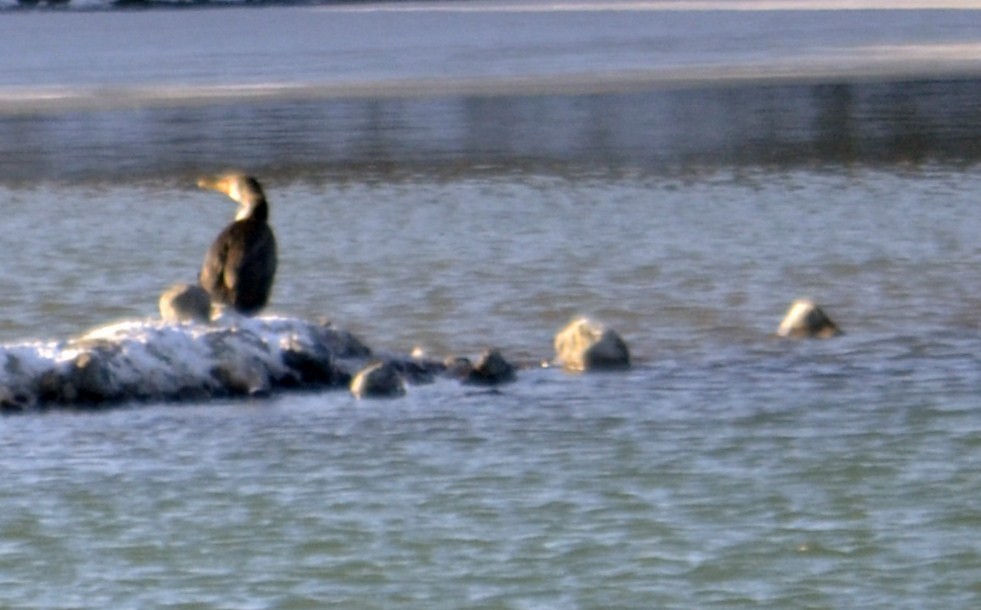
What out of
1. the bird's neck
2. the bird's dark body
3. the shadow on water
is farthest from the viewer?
the shadow on water

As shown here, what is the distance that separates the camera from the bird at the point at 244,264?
10898mm

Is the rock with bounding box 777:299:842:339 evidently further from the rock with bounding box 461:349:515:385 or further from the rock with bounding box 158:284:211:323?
the rock with bounding box 158:284:211:323

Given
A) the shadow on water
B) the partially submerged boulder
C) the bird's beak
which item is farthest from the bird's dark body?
the shadow on water

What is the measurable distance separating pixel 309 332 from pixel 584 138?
1457 centimetres

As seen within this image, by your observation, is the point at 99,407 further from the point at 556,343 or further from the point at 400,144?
the point at 400,144

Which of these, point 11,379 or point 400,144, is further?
point 400,144

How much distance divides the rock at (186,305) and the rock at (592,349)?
1.65 metres

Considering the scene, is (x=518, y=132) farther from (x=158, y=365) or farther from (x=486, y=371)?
(x=158, y=365)

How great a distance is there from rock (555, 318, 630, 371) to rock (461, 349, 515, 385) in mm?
426

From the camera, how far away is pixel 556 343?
10852mm

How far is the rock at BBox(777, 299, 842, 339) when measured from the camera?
11.4m

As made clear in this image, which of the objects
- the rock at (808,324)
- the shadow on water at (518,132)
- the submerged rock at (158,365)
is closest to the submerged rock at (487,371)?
the submerged rock at (158,365)

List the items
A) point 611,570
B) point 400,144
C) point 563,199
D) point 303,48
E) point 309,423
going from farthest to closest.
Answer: point 303,48 → point 400,144 → point 563,199 → point 309,423 → point 611,570

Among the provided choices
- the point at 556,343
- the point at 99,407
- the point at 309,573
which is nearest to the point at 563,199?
the point at 556,343
